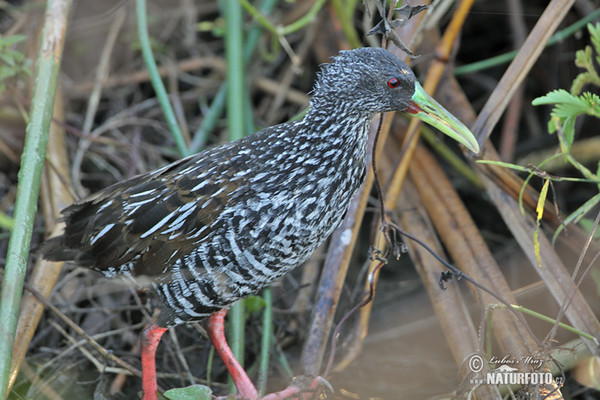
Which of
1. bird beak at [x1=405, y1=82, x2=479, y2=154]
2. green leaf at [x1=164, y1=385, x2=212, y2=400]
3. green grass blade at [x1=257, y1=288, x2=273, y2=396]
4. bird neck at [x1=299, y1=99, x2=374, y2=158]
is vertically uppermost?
bird neck at [x1=299, y1=99, x2=374, y2=158]

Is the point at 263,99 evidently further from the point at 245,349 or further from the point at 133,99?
the point at 245,349

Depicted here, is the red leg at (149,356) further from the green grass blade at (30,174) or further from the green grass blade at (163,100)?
the green grass blade at (163,100)

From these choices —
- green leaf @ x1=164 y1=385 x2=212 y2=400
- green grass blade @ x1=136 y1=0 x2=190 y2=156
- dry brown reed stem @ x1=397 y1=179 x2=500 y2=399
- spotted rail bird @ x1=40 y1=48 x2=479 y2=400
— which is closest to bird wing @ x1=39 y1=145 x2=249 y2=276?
spotted rail bird @ x1=40 y1=48 x2=479 y2=400

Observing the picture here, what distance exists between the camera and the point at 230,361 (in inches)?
110

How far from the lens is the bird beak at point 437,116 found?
7.50 ft

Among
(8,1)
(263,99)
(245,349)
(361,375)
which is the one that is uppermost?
(8,1)

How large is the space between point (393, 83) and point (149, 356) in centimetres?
143

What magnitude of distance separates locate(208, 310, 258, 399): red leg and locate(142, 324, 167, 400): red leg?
0.82ft

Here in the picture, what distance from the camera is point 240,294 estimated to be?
96.0 inches

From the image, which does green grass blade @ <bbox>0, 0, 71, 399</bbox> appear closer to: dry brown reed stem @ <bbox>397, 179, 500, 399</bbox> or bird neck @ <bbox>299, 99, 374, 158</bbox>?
bird neck @ <bbox>299, 99, 374, 158</bbox>

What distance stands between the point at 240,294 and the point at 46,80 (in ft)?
3.84

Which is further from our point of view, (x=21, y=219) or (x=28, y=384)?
(x=28, y=384)

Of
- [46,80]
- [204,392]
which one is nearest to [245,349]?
[204,392]

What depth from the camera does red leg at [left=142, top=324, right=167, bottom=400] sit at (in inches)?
107
